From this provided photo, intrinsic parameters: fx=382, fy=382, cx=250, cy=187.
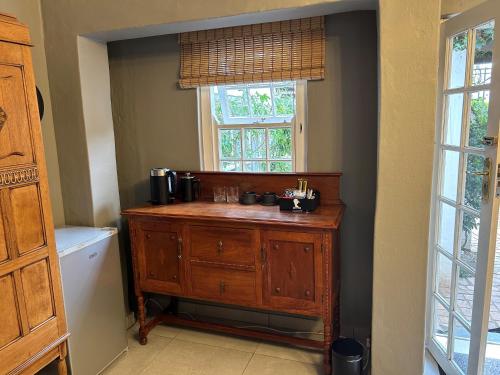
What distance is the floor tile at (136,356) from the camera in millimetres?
2502

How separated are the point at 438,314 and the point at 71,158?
8.61 feet

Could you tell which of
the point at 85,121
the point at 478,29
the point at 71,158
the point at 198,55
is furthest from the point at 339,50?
the point at 71,158

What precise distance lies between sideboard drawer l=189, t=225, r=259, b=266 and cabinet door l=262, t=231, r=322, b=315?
0.09 meters

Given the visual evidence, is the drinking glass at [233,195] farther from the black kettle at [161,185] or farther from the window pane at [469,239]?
the window pane at [469,239]

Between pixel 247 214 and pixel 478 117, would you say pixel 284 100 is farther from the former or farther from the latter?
pixel 478 117

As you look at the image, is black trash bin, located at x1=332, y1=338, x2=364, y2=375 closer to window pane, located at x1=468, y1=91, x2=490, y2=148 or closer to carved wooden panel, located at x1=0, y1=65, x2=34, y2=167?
window pane, located at x1=468, y1=91, x2=490, y2=148

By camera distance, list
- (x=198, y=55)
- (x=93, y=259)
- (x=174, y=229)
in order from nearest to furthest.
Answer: (x=93, y=259) → (x=174, y=229) → (x=198, y=55)

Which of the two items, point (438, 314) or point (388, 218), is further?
point (438, 314)

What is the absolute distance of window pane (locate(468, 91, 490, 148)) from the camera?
1.88m

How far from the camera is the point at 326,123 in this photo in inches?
101

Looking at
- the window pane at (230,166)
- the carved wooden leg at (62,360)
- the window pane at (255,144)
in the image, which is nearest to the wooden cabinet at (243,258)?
the window pane at (230,166)

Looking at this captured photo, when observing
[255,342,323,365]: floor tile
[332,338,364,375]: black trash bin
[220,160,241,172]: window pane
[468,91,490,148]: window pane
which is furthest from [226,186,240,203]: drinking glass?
[468,91,490,148]: window pane

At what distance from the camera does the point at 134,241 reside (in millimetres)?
2658

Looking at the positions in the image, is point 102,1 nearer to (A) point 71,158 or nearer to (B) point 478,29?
(A) point 71,158
